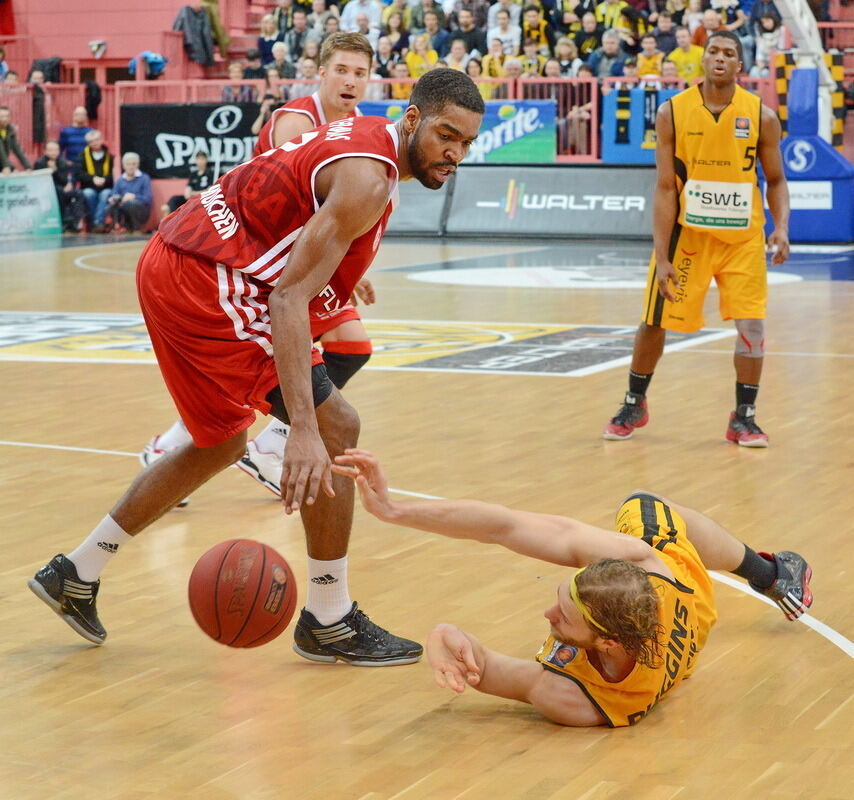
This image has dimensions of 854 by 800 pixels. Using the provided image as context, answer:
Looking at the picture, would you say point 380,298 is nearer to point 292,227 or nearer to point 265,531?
point 265,531

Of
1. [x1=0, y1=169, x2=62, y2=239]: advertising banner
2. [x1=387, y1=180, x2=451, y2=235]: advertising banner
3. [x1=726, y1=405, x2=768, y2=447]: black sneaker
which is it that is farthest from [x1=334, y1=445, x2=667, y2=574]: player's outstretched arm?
[x1=0, y1=169, x2=62, y2=239]: advertising banner

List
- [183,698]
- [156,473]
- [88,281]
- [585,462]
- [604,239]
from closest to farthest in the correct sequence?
[183,698]
[156,473]
[585,462]
[88,281]
[604,239]

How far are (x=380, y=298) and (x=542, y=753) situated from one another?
1078 cm

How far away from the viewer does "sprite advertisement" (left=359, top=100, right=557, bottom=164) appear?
71.0ft

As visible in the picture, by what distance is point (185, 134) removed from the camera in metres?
23.9

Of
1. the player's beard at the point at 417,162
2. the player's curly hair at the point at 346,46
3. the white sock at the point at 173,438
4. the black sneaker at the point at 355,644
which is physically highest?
the player's curly hair at the point at 346,46

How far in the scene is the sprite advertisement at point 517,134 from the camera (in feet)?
71.0

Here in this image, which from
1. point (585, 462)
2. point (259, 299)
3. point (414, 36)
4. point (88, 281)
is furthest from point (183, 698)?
point (414, 36)

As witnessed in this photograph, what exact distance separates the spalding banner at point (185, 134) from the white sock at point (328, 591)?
780 inches

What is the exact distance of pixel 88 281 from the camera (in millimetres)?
16016

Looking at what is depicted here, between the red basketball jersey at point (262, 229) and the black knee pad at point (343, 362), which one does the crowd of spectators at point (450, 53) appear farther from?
the red basketball jersey at point (262, 229)

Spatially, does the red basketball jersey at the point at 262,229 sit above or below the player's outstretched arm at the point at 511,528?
above

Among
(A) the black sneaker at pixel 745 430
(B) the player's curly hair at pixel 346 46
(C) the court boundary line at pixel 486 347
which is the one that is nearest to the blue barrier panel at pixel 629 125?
(C) the court boundary line at pixel 486 347

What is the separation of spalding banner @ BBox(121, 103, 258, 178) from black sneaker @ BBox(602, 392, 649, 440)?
16776 millimetres
